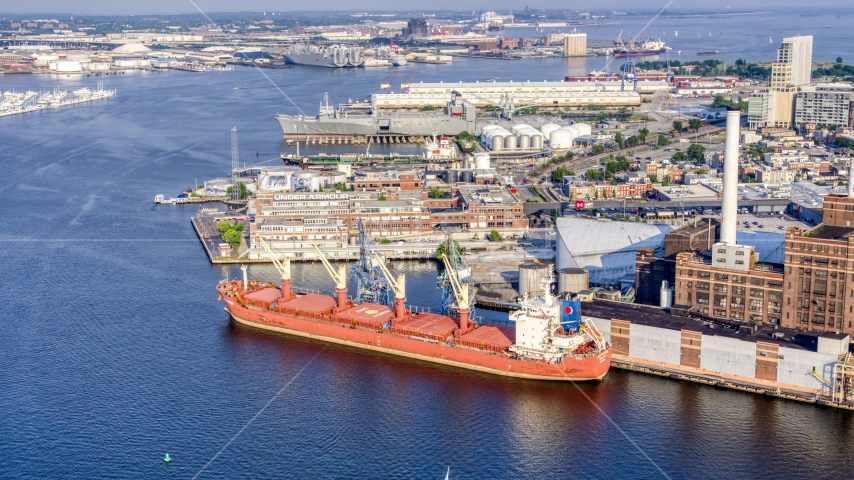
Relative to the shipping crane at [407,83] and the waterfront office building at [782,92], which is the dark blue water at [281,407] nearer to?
the waterfront office building at [782,92]

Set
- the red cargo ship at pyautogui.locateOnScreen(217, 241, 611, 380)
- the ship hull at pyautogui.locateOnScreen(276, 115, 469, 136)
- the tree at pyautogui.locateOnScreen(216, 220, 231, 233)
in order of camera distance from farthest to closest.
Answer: the ship hull at pyautogui.locateOnScreen(276, 115, 469, 136) → the tree at pyautogui.locateOnScreen(216, 220, 231, 233) → the red cargo ship at pyautogui.locateOnScreen(217, 241, 611, 380)

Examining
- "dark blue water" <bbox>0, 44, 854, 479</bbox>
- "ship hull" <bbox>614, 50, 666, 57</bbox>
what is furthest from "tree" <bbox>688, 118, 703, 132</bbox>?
"ship hull" <bbox>614, 50, 666, 57</bbox>

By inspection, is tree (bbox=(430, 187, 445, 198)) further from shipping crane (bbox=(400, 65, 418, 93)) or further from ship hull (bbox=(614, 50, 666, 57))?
ship hull (bbox=(614, 50, 666, 57))

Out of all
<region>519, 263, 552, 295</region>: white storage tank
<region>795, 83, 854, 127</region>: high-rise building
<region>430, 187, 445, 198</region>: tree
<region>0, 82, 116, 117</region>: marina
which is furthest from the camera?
<region>0, 82, 116, 117</region>: marina

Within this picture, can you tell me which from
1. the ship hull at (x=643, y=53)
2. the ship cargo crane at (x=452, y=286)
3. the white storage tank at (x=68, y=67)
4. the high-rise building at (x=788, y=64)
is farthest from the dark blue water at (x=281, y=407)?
the ship hull at (x=643, y=53)

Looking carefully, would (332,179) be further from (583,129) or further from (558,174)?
(583,129)

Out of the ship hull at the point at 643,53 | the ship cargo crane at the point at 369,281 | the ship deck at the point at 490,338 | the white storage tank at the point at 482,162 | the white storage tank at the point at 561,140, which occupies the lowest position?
the ship deck at the point at 490,338

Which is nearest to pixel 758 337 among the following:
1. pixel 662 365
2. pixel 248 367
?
pixel 662 365

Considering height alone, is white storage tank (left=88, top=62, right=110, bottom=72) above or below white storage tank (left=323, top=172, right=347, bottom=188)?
above
